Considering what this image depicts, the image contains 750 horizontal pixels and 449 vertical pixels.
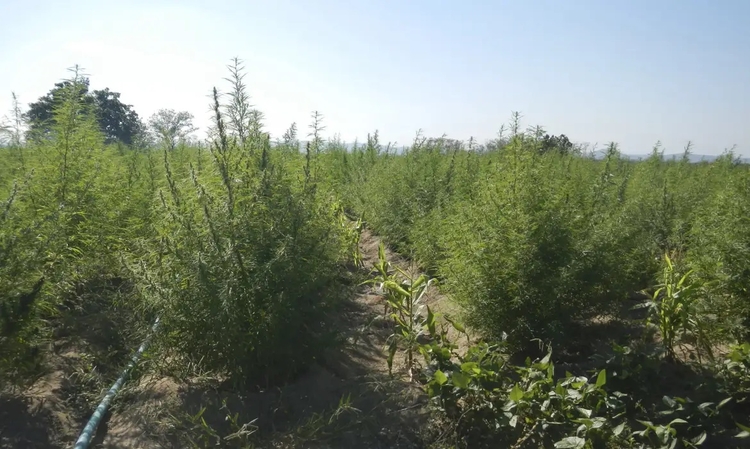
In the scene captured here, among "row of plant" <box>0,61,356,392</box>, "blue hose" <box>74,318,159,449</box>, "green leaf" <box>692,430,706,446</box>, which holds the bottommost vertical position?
"green leaf" <box>692,430,706,446</box>

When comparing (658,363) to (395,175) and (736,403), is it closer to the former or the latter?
Answer: (736,403)

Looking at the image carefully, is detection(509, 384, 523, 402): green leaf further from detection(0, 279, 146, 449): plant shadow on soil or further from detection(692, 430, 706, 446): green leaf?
detection(0, 279, 146, 449): plant shadow on soil

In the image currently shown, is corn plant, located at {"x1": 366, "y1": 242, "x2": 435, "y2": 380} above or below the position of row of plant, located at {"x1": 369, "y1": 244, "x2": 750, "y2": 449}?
above

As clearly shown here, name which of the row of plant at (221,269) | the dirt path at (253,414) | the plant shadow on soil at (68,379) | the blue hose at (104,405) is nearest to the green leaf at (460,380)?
the dirt path at (253,414)

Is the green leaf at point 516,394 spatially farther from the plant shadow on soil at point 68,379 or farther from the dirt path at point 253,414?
the plant shadow on soil at point 68,379

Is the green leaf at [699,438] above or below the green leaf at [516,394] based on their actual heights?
below

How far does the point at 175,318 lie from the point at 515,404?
2094 millimetres

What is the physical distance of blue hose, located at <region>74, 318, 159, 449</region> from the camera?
2.89 metres

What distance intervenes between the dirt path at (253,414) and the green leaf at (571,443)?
2.86 feet

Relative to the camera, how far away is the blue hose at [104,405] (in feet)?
9.50

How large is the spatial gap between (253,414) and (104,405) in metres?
0.88

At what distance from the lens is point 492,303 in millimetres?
4012

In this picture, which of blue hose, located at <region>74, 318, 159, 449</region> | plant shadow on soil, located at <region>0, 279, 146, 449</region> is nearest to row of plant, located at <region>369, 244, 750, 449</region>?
blue hose, located at <region>74, 318, 159, 449</region>

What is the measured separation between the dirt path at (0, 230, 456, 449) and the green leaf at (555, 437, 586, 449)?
873mm
